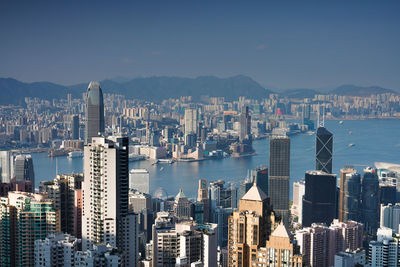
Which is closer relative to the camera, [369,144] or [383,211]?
[383,211]

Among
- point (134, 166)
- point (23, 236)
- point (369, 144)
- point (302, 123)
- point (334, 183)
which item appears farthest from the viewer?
point (302, 123)

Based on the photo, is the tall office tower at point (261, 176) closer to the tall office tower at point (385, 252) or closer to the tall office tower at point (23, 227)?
the tall office tower at point (385, 252)

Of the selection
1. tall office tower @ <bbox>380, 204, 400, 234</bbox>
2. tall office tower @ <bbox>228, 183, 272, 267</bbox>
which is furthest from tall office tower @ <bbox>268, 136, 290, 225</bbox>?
tall office tower @ <bbox>228, 183, 272, 267</bbox>

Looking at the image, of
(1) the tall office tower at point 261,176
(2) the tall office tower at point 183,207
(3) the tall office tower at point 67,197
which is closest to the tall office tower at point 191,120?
(1) the tall office tower at point 261,176

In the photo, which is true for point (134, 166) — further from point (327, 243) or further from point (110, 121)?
point (327, 243)

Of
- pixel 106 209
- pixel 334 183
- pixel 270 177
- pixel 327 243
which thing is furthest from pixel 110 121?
pixel 106 209

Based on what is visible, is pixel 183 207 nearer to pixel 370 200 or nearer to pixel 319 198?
pixel 319 198

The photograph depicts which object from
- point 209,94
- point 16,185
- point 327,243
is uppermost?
point 209,94

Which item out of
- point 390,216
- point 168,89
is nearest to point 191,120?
point 168,89
